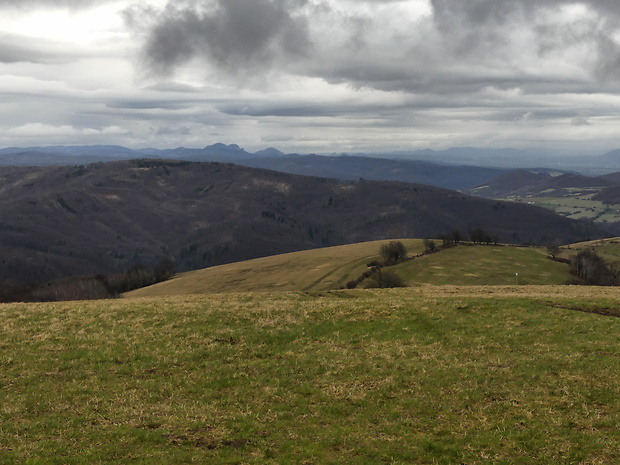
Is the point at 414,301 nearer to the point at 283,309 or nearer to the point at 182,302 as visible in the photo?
the point at 283,309

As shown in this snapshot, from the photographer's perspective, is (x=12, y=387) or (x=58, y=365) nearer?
(x=12, y=387)

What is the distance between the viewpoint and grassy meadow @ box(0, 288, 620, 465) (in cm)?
1622

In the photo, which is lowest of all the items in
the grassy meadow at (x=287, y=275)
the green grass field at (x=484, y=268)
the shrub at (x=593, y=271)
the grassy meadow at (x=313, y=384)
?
the grassy meadow at (x=287, y=275)

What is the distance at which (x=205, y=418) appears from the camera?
1866 cm

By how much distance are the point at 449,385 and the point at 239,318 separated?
16.6 m

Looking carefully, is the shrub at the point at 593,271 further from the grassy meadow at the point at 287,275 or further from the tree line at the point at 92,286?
the tree line at the point at 92,286

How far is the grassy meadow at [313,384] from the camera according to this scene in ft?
53.2

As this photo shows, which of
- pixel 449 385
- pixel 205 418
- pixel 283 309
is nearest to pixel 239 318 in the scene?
pixel 283 309

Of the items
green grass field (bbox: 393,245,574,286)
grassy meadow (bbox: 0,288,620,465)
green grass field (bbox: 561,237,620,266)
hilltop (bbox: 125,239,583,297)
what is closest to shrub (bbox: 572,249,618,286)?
hilltop (bbox: 125,239,583,297)

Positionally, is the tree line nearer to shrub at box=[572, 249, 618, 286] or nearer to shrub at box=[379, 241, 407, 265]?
shrub at box=[379, 241, 407, 265]

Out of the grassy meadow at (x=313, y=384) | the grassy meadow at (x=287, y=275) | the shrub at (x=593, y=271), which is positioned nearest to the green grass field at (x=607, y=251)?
the shrub at (x=593, y=271)

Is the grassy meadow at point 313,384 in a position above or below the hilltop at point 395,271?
above

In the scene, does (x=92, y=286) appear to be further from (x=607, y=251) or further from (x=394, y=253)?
(x=607, y=251)

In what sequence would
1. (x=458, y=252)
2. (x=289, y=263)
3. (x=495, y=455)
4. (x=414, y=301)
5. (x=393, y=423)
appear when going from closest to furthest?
(x=495, y=455), (x=393, y=423), (x=414, y=301), (x=458, y=252), (x=289, y=263)
